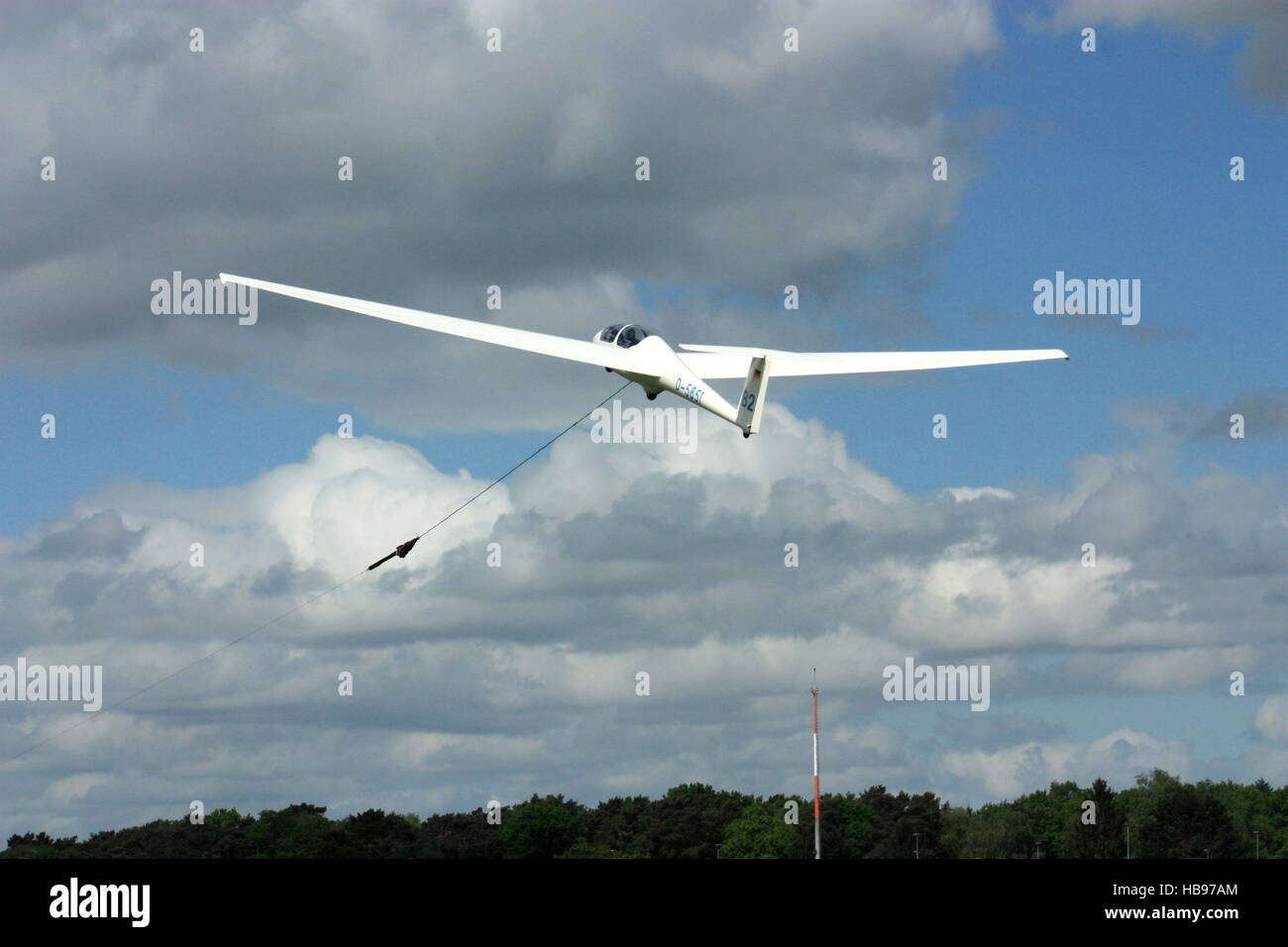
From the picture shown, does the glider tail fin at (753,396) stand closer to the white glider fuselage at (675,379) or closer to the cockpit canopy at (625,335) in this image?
the white glider fuselage at (675,379)

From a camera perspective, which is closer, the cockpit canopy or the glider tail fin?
the glider tail fin

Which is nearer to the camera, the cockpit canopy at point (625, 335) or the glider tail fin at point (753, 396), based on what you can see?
the glider tail fin at point (753, 396)

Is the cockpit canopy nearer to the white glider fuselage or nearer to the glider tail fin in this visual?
the white glider fuselage

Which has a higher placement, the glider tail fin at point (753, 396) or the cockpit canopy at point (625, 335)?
the cockpit canopy at point (625, 335)

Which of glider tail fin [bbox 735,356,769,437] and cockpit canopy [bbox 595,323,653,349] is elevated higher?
cockpit canopy [bbox 595,323,653,349]
